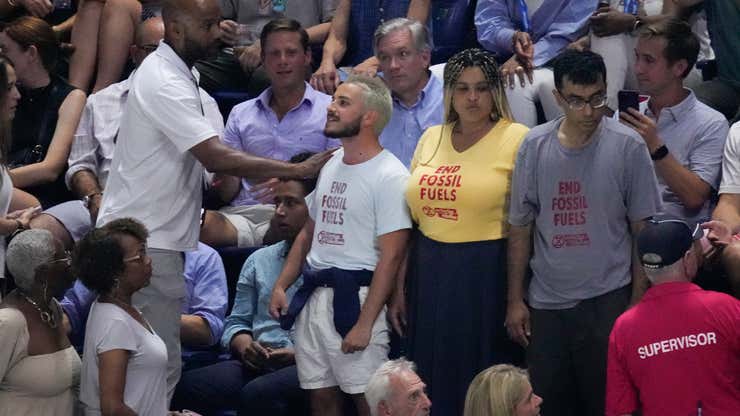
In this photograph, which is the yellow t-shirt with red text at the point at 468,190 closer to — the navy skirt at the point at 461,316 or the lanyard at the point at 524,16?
the navy skirt at the point at 461,316

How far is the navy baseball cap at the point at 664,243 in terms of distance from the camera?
5.24 m

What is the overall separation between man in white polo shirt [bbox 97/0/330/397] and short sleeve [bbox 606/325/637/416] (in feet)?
5.36

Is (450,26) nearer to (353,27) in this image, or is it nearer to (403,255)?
(353,27)

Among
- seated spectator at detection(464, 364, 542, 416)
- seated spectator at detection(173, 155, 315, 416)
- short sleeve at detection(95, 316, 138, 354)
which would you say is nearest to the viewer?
seated spectator at detection(464, 364, 542, 416)

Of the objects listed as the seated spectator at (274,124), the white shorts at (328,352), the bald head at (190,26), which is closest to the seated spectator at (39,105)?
the seated spectator at (274,124)

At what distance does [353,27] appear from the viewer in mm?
8195

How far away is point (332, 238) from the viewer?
618 centimetres

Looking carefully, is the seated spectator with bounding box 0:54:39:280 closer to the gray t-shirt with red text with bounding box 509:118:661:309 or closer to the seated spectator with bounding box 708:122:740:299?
the gray t-shirt with red text with bounding box 509:118:661:309

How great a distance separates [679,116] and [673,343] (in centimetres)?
162

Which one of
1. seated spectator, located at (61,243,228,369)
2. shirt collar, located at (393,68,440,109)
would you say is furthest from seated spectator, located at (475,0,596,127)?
seated spectator, located at (61,243,228,369)

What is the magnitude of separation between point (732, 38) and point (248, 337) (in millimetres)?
2710

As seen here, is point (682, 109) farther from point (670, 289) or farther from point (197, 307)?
point (197, 307)

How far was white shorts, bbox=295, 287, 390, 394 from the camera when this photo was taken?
604 cm

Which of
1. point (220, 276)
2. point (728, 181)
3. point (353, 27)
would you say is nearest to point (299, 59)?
point (353, 27)
